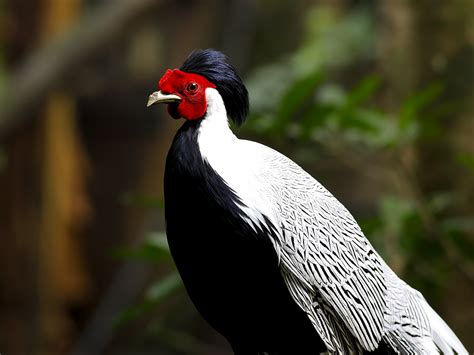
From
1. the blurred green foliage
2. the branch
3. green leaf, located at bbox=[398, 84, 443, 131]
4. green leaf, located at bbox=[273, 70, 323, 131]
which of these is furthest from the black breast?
the branch

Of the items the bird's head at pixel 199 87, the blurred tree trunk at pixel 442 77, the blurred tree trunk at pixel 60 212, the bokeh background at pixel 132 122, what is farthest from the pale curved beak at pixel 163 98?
the blurred tree trunk at pixel 60 212

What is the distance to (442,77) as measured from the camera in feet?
14.4

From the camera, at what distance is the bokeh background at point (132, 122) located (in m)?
4.45

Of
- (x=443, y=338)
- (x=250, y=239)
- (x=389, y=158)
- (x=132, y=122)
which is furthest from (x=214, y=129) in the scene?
(x=132, y=122)

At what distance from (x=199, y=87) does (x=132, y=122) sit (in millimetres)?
5220

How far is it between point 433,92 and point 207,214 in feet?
4.95

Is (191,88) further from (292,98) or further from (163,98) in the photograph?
(292,98)

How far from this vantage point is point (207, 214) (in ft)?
7.52

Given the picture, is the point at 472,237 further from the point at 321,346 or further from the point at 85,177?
the point at 85,177

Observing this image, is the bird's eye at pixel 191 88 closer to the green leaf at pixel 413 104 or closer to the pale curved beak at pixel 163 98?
the pale curved beak at pixel 163 98

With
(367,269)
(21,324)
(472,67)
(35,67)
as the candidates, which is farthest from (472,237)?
(21,324)

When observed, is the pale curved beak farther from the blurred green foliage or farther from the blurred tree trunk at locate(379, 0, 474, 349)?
the blurred tree trunk at locate(379, 0, 474, 349)

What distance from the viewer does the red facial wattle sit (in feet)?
7.68

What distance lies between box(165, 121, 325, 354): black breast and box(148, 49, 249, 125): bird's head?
2.5 inches
